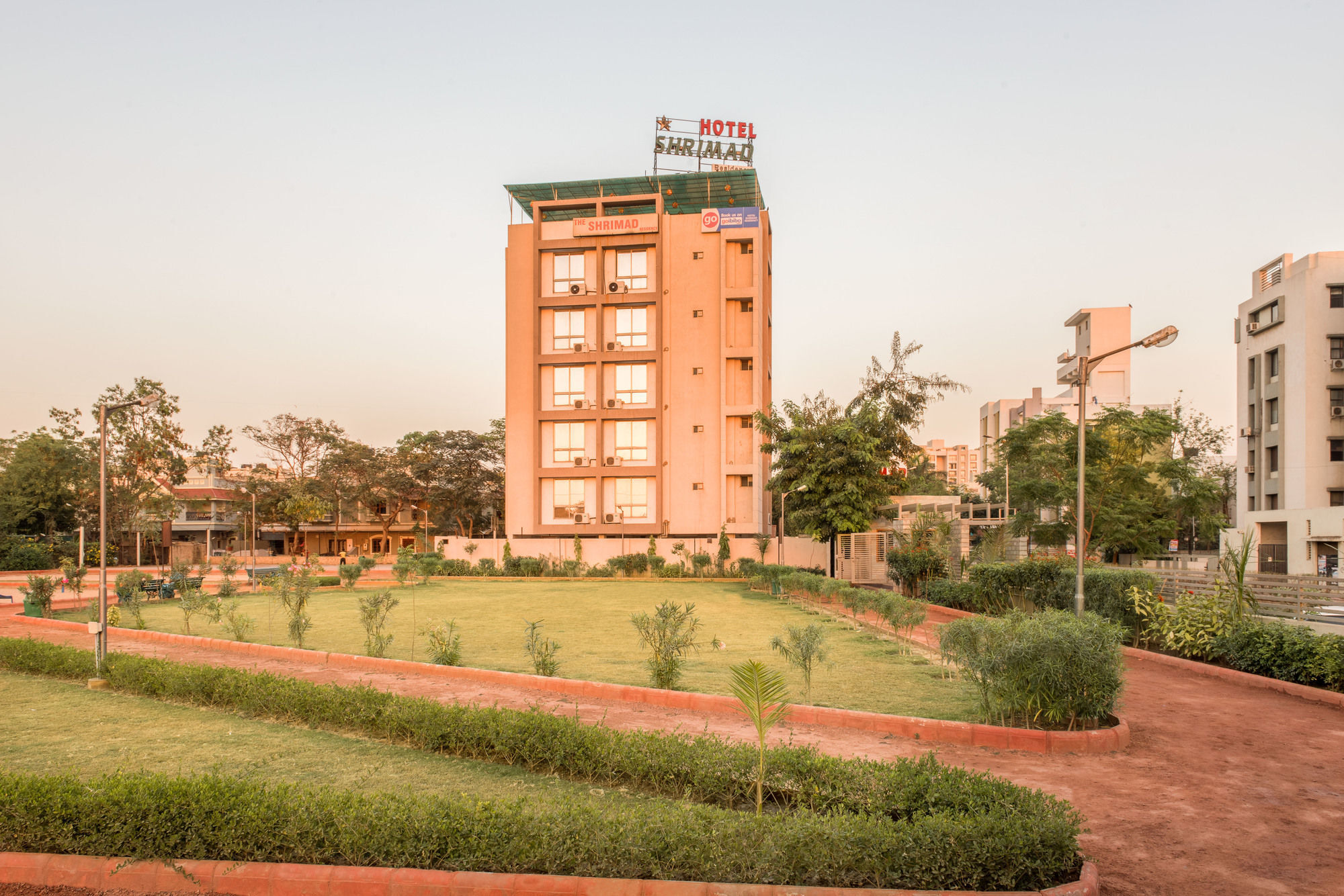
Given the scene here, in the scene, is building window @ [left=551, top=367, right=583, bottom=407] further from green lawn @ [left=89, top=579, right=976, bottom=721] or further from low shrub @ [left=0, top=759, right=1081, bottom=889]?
low shrub @ [left=0, top=759, right=1081, bottom=889]

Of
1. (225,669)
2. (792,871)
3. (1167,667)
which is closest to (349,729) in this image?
(225,669)

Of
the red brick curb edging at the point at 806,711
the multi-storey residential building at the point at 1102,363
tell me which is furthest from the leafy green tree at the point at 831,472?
the multi-storey residential building at the point at 1102,363

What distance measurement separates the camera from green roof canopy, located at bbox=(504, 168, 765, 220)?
140ft

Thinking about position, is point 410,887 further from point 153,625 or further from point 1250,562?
point 1250,562

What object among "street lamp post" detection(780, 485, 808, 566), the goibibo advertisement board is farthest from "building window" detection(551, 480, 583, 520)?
the goibibo advertisement board

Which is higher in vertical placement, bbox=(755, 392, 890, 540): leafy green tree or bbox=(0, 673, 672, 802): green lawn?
bbox=(755, 392, 890, 540): leafy green tree

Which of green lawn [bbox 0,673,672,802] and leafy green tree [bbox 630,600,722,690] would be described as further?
leafy green tree [bbox 630,600,722,690]

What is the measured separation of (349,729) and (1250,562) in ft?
138

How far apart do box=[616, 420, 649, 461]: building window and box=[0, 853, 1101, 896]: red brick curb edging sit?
3607cm

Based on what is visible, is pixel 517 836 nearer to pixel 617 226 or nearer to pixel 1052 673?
pixel 1052 673

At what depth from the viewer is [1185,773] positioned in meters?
7.30

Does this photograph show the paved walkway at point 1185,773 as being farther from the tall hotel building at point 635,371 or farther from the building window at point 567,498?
the building window at point 567,498

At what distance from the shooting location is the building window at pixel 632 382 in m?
41.2

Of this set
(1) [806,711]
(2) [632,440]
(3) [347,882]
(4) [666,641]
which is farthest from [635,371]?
(3) [347,882]
